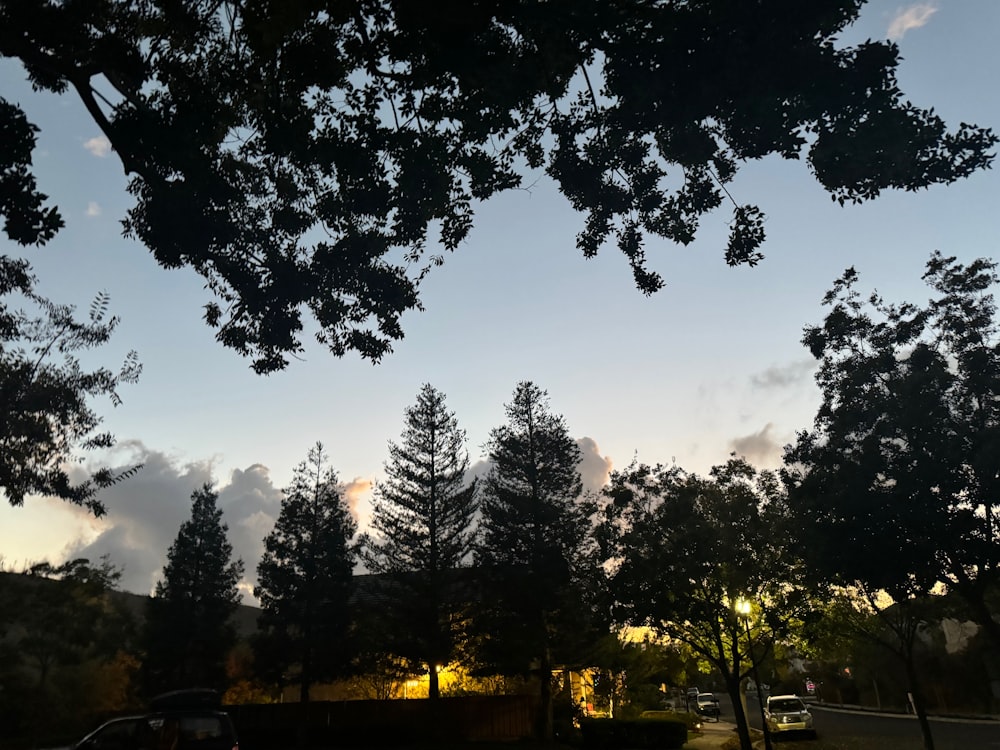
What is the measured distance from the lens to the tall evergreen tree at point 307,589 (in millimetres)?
37062

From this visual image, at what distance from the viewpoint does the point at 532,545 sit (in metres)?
34.1

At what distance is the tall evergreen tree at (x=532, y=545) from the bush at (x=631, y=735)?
402cm

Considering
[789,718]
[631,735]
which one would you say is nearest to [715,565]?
[631,735]

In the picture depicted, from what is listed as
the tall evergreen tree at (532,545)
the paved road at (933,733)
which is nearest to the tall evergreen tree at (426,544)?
the tall evergreen tree at (532,545)

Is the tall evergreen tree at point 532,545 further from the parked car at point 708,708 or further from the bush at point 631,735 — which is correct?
the parked car at point 708,708

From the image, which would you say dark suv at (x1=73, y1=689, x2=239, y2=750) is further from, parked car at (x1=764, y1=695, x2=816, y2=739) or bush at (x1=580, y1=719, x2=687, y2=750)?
parked car at (x1=764, y1=695, x2=816, y2=739)

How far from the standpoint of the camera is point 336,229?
1055cm

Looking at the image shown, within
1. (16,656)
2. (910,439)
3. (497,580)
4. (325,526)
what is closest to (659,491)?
(910,439)

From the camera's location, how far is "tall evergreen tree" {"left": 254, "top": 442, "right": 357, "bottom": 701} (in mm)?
37062

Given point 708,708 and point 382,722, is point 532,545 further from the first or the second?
point 708,708

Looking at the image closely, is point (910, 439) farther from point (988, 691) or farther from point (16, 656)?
point (16, 656)

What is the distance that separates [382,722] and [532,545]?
11039 millimetres

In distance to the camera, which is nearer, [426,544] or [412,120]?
[412,120]

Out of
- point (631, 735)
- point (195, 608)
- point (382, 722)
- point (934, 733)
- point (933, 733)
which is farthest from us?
point (195, 608)
